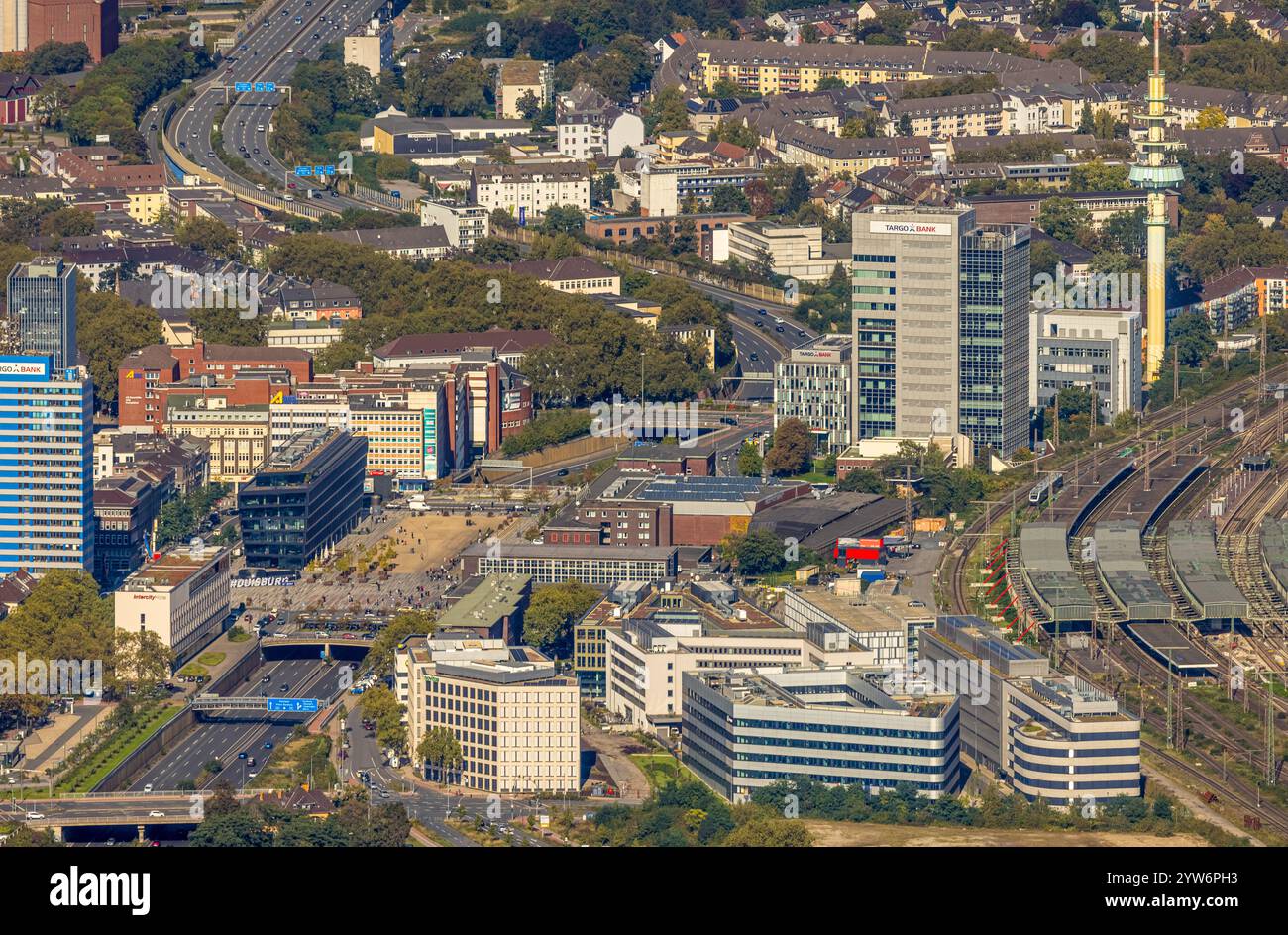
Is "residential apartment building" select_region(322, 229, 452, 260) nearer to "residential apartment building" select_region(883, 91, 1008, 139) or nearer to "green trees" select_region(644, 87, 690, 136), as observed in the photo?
"green trees" select_region(644, 87, 690, 136)

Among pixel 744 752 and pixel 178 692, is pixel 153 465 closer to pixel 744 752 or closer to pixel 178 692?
pixel 178 692

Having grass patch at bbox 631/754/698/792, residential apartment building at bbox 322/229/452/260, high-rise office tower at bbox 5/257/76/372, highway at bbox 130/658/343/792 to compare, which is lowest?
highway at bbox 130/658/343/792

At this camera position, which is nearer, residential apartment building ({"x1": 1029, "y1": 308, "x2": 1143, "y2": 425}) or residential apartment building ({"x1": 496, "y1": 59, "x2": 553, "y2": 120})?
residential apartment building ({"x1": 1029, "y1": 308, "x2": 1143, "y2": 425})

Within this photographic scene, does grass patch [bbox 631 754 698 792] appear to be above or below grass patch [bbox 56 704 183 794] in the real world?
above

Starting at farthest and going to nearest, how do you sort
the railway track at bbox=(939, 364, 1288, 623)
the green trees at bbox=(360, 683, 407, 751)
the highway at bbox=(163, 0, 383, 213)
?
the highway at bbox=(163, 0, 383, 213)
the railway track at bbox=(939, 364, 1288, 623)
the green trees at bbox=(360, 683, 407, 751)

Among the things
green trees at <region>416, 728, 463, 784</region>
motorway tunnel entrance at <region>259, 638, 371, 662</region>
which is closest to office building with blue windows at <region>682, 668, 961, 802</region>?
green trees at <region>416, 728, 463, 784</region>

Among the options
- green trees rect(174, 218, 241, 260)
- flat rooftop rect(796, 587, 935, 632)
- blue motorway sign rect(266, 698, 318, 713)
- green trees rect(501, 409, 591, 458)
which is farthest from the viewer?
green trees rect(174, 218, 241, 260)

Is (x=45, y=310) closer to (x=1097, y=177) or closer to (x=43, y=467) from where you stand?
(x=43, y=467)

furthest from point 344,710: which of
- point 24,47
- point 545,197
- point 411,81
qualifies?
point 24,47
